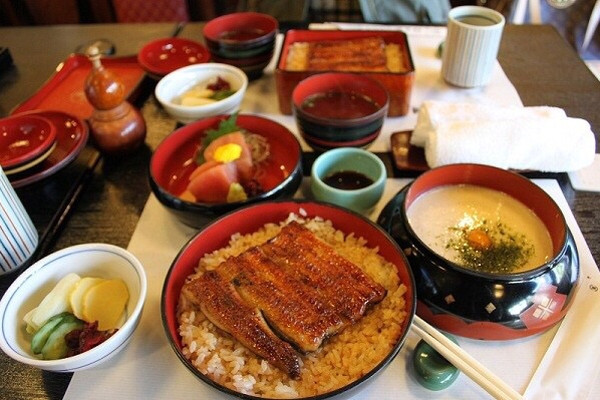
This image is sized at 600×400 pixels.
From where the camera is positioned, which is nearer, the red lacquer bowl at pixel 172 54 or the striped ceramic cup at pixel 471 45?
the striped ceramic cup at pixel 471 45

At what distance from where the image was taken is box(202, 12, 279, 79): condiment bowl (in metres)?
2.27

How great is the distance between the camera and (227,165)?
1.64 metres

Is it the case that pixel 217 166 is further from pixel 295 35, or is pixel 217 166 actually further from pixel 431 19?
pixel 431 19

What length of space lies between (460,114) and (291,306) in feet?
3.40

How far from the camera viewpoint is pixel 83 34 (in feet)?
9.59

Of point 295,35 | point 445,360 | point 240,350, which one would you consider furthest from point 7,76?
point 445,360

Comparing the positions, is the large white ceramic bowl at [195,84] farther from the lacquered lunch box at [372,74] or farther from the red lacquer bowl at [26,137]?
the red lacquer bowl at [26,137]

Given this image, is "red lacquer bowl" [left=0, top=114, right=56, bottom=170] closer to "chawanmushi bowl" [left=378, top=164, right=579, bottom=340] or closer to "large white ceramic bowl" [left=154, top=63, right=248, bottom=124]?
"large white ceramic bowl" [left=154, top=63, right=248, bottom=124]

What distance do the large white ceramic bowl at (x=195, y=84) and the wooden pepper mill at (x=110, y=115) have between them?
6.4 inches

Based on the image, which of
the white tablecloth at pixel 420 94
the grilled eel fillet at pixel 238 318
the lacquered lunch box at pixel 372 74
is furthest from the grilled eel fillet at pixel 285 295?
the lacquered lunch box at pixel 372 74

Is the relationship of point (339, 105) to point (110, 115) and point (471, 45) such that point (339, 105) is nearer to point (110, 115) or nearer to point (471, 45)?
point (471, 45)

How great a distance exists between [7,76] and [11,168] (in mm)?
1220

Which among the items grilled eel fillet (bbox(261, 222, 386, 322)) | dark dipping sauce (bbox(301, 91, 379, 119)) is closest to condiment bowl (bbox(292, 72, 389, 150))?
dark dipping sauce (bbox(301, 91, 379, 119))

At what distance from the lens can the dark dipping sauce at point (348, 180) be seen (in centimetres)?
166
